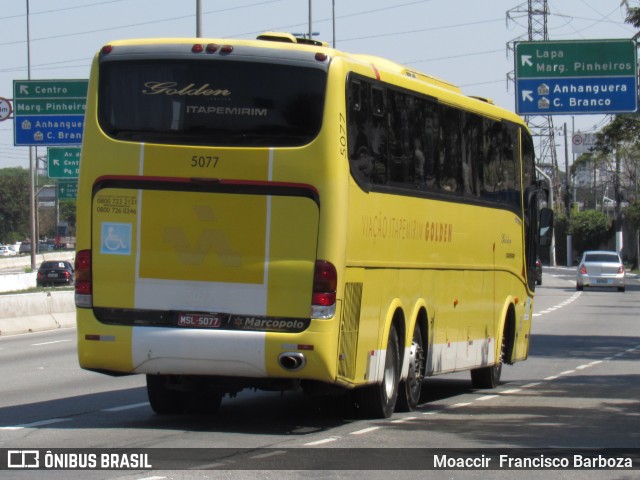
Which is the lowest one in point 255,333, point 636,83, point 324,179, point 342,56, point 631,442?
point 631,442

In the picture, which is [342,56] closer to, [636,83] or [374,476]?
[374,476]

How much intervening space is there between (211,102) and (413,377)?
3949mm

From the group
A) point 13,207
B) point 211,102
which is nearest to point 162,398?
point 211,102

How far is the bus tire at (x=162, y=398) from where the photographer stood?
1277 centimetres

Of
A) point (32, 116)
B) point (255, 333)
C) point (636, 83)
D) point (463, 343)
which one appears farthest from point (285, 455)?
point (32, 116)

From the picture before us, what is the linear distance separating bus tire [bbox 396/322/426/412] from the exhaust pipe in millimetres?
2506

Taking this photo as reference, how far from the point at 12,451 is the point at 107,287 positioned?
6.43 ft

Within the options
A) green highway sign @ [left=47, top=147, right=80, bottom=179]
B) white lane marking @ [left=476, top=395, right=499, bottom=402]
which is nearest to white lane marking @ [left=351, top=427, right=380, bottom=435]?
white lane marking @ [left=476, top=395, right=499, bottom=402]

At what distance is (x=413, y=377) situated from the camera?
44.9ft

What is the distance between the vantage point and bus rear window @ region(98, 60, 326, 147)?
11406 mm

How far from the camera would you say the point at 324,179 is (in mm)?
11195

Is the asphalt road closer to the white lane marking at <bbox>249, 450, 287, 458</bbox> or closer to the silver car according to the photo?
the white lane marking at <bbox>249, 450, 287, 458</bbox>

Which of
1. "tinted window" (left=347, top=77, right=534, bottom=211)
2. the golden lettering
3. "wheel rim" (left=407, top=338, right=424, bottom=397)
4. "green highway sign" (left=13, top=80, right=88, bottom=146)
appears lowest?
"wheel rim" (left=407, top=338, right=424, bottom=397)

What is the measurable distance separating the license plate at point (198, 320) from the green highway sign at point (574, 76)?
2546 centimetres
